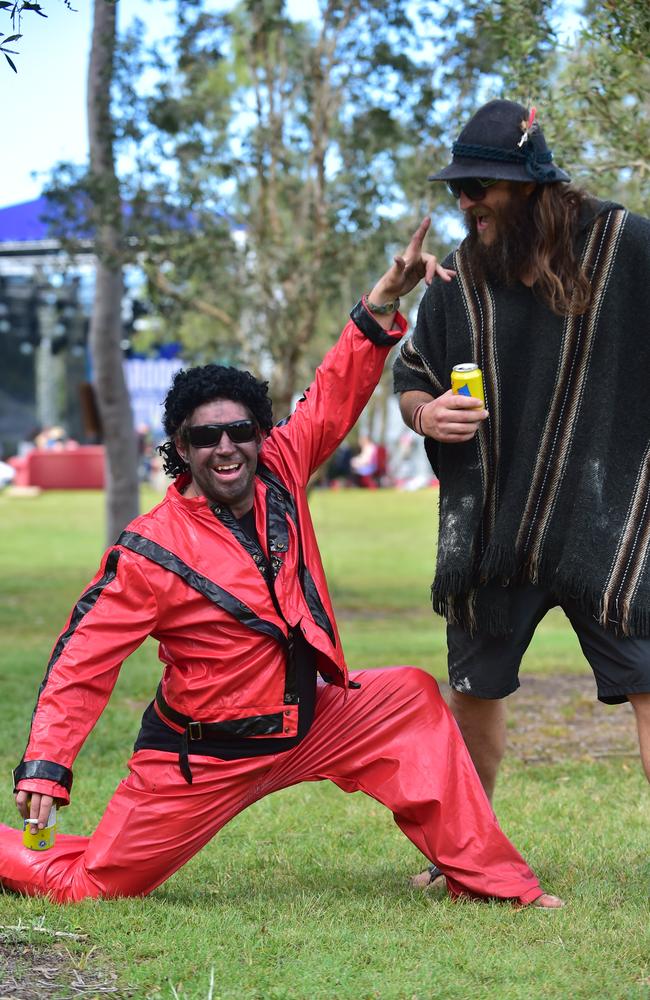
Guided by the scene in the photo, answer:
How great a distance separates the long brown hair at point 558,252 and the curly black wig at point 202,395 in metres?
0.97

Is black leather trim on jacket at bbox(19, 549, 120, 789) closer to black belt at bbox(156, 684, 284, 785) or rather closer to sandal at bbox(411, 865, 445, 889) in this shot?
black belt at bbox(156, 684, 284, 785)

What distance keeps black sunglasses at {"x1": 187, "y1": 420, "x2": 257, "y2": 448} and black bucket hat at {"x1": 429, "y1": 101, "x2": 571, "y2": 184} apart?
3.02ft

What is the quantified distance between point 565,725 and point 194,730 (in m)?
3.75

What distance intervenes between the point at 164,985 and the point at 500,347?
1.97m

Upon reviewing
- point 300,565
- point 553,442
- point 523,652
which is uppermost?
point 553,442

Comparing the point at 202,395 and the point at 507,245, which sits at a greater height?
the point at 507,245

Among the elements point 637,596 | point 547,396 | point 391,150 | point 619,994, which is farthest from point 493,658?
point 391,150

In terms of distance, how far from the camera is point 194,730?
404 centimetres

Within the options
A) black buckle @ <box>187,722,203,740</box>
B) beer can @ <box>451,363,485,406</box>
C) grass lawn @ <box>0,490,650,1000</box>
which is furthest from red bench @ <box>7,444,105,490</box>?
beer can @ <box>451,363,485,406</box>

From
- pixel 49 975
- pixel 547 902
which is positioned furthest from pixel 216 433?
pixel 547 902

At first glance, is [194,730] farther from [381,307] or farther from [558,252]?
[558,252]

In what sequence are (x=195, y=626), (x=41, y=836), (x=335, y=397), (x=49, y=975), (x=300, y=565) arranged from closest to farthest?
(x=49, y=975), (x=41, y=836), (x=195, y=626), (x=300, y=565), (x=335, y=397)

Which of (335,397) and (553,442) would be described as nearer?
(553,442)

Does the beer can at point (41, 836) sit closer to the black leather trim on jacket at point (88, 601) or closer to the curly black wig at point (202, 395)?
the black leather trim on jacket at point (88, 601)
